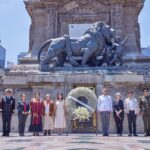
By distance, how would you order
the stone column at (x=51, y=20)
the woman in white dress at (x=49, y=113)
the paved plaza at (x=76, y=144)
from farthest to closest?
the stone column at (x=51, y=20) → the woman in white dress at (x=49, y=113) → the paved plaza at (x=76, y=144)

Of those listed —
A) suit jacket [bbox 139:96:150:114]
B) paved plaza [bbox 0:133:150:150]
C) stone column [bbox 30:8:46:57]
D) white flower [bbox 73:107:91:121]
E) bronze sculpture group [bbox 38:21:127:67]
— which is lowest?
paved plaza [bbox 0:133:150:150]

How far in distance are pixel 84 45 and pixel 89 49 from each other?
0.44 meters

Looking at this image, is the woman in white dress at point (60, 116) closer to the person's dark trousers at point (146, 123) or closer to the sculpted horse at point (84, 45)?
the person's dark trousers at point (146, 123)

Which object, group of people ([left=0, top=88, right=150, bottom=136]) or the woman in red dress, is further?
the woman in red dress

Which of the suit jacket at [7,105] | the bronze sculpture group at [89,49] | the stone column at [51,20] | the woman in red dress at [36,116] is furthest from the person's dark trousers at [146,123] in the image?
the stone column at [51,20]

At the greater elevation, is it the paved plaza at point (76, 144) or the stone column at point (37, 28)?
the stone column at point (37, 28)

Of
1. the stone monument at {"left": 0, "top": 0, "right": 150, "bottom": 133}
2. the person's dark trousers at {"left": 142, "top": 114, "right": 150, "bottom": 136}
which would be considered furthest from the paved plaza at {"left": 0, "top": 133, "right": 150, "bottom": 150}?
the stone monument at {"left": 0, "top": 0, "right": 150, "bottom": 133}

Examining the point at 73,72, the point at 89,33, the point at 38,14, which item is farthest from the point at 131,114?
the point at 38,14

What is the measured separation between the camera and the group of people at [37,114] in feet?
44.6

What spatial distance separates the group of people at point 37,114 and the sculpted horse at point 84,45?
4.51 m

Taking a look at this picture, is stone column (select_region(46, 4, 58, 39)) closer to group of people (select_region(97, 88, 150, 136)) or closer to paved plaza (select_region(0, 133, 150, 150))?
group of people (select_region(97, 88, 150, 136))

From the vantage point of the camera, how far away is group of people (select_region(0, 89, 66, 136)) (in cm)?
1359

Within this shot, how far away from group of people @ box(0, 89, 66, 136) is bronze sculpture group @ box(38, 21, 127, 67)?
4.53 metres

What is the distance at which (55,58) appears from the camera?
19766 mm
